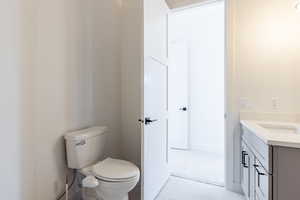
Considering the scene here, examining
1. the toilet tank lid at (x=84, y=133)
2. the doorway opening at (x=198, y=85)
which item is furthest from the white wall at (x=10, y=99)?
the doorway opening at (x=198, y=85)

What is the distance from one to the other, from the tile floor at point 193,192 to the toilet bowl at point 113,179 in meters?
0.69

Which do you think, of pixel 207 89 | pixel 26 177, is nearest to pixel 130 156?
pixel 26 177

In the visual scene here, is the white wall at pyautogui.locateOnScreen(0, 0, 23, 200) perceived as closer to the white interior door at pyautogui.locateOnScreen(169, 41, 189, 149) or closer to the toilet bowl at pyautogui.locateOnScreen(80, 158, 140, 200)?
the toilet bowl at pyautogui.locateOnScreen(80, 158, 140, 200)

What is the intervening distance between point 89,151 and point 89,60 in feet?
3.09

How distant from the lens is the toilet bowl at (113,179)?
1.48m

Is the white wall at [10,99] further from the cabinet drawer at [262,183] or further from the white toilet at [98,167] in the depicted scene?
the cabinet drawer at [262,183]

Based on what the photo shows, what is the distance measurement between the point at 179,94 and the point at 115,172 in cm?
275

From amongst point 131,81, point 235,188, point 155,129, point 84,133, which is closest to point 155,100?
point 155,129

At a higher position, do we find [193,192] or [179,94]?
[179,94]

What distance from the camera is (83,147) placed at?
5.41 ft

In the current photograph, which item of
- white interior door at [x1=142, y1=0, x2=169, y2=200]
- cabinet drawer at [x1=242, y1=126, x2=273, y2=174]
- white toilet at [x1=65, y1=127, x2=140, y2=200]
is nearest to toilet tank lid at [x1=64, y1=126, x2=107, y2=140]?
white toilet at [x1=65, y1=127, x2=140, y2=200]

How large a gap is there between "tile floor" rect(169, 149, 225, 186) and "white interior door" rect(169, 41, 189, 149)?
30 centimetres

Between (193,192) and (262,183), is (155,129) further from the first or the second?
(262,183)

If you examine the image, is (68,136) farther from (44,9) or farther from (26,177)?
(44,9)
